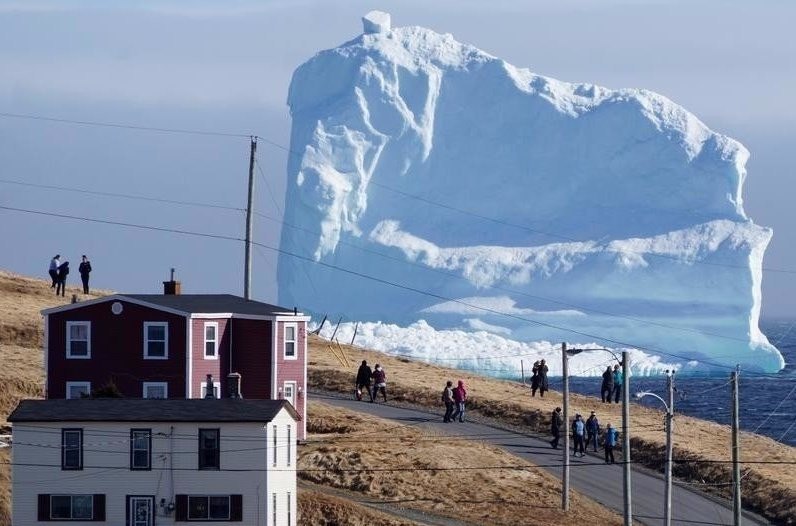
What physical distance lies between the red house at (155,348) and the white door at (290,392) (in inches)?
4.8

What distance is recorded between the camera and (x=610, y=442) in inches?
2072

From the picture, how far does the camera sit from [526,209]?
115 meters

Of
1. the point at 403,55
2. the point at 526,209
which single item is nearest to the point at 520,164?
the point at 526,209

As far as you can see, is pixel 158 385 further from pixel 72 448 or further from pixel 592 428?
pixel 592 428

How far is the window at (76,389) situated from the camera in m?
50.0

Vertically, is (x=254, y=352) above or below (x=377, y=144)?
below

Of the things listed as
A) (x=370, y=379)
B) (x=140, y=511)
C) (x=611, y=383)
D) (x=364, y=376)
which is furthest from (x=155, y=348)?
(x=611, y=383)

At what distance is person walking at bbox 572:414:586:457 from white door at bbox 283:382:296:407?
8.57m

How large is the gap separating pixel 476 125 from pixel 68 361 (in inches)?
2647

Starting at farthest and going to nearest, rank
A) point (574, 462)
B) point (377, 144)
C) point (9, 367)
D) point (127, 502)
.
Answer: point (377, 144), point (9, 367), point (574, 462), point (127, 502)

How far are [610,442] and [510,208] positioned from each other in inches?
2471

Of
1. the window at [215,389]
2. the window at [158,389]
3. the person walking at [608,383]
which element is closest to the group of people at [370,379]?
the person walking at [608,383]

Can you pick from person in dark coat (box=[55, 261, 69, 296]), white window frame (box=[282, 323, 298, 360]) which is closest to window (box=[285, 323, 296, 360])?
white window frame (box=[282, 323, 298, 360])

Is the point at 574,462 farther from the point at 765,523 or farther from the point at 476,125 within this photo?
the point at 476,125
